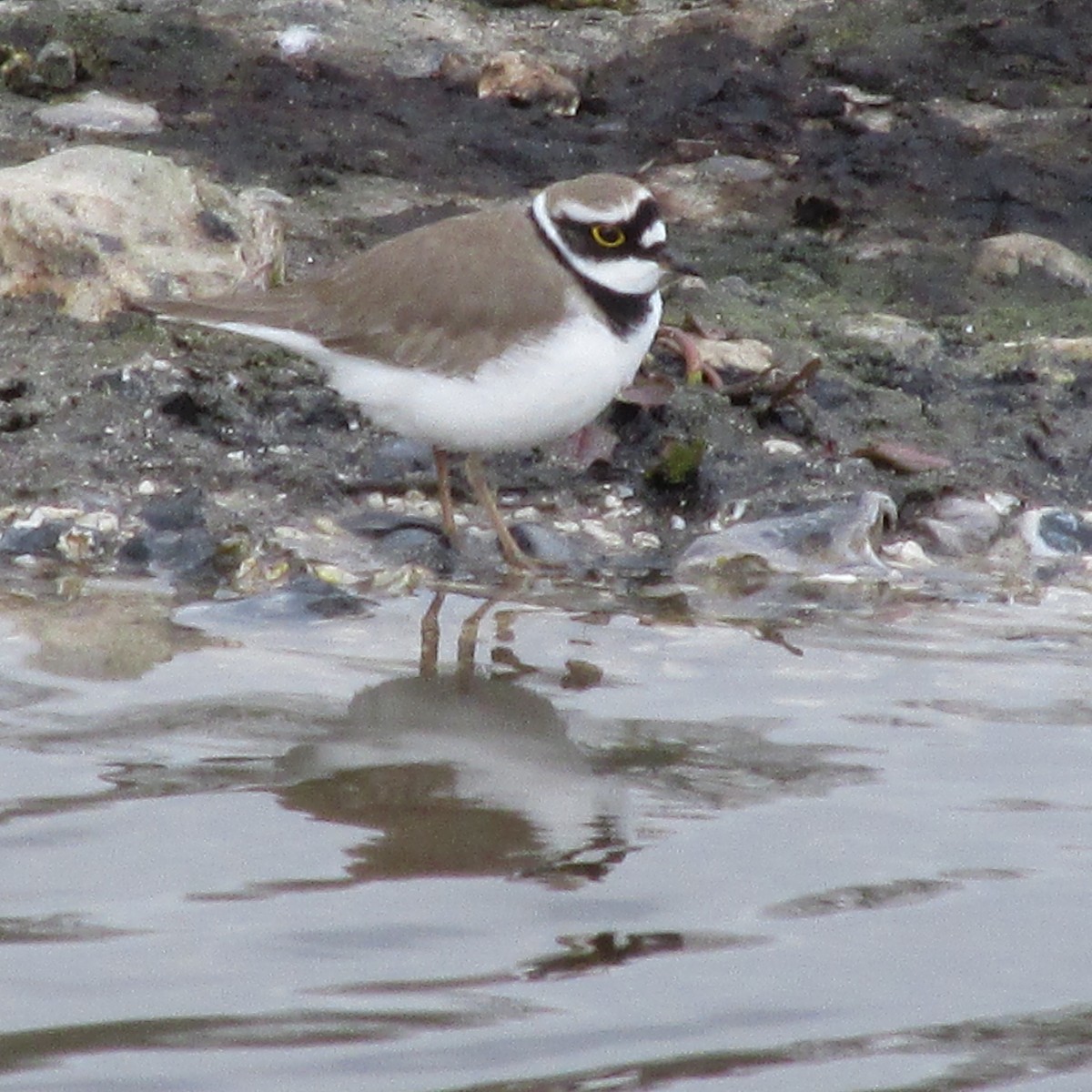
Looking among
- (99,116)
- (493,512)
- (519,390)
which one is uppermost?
(99,116)

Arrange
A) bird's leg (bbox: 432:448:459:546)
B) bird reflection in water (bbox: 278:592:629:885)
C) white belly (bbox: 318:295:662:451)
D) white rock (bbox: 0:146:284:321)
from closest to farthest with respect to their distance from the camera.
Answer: bird reflection in water (bbox: 278:592:629:885), white belly (bbox: 318:295:662:451), bird's leg (bbox: 432:448:459:546), white rock (bbox: 0:146:284:321)

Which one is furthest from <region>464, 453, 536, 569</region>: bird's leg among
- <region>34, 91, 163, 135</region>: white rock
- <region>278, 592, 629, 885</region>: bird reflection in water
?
<region>34, 91, 163, 135</region>: white rock

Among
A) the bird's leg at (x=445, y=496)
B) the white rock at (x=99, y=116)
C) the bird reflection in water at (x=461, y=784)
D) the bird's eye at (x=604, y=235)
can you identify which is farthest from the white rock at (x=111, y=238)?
the bird reflection in water at (x=461, y=784)

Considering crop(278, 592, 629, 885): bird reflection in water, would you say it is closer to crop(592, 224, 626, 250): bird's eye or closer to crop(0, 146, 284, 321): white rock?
crop(592, 224, 626, 250): bird's eye

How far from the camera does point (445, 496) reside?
5668 millimetres

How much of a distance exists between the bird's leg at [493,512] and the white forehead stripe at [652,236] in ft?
2.34

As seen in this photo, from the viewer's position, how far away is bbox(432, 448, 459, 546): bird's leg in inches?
222

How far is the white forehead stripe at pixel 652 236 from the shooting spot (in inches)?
219

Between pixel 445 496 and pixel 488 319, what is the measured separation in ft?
1.69

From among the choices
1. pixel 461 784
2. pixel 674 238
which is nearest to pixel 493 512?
pixel 461 784

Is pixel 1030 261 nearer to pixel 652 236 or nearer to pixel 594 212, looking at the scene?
pixel 652 236

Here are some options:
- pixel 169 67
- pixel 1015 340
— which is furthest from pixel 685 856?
pixel 169 67

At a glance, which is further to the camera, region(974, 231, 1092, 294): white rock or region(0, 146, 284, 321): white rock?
region(974, 231, 1092, 294): white rock

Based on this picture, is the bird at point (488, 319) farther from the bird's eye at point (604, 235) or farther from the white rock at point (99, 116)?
the white rock at point (99, 116)
